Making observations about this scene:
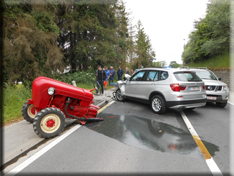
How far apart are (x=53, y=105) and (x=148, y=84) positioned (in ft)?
13.6

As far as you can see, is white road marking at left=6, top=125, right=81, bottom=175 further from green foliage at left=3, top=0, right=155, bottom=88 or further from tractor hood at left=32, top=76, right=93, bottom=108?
green foliage at left=3, top=0, right=155, bottom=88

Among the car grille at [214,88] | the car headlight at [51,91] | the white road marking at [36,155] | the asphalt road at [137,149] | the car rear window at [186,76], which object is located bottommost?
the asphalt road at [137,149]

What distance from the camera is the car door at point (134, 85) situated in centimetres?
765

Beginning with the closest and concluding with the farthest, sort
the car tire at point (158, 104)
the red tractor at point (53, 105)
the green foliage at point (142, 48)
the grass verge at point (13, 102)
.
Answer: the red tractor at point (53, 105)
the grass verge at point (13, 102)
the car tire at point (158, 104)
the green foliage at point (142, 48)

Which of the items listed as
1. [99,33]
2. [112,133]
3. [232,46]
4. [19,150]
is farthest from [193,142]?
[232,46]

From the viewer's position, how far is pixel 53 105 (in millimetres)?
4324

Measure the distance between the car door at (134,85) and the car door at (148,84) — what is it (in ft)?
0.57

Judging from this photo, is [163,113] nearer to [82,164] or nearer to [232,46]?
[82,164]

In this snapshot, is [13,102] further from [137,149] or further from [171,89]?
[171,89]

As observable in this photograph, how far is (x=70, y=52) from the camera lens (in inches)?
675

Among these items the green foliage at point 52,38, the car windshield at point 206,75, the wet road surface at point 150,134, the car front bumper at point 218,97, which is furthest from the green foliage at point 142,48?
the wet road surface at point 150,134

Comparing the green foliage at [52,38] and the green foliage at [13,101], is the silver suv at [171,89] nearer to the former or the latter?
the green foliage at [13,101]

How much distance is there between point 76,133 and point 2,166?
1838 mm

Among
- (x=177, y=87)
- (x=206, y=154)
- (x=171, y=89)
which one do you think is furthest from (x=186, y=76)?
(x=206, y=154)
